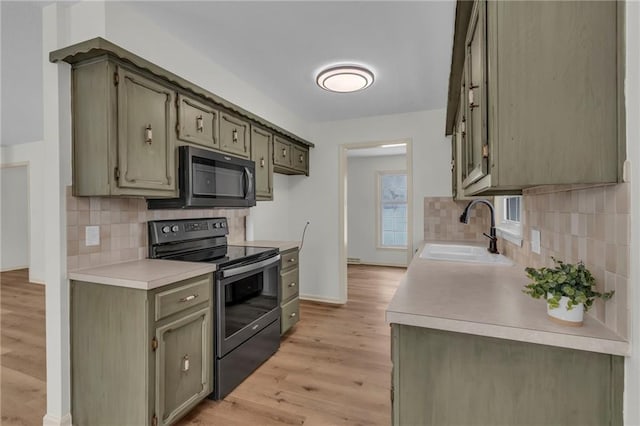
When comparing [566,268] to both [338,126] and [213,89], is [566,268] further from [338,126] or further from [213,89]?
[338,126]

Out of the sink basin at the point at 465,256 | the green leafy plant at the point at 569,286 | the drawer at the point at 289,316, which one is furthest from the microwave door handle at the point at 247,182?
the green leafy plant at the point at 569,286

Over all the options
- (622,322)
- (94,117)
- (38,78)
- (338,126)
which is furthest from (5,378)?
(338,126)

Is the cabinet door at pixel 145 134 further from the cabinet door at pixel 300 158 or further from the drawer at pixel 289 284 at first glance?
the cabinet door at pixel 300 158

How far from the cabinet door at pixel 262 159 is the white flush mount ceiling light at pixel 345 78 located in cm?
74

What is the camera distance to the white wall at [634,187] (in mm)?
789

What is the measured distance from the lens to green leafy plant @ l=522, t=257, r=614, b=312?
89 centimetres

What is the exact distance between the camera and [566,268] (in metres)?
0.97

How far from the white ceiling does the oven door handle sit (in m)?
1.60

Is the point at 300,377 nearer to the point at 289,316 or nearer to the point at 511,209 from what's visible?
the point at 289,316

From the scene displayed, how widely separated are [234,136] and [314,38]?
3.24 ft

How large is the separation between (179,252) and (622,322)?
2.44m

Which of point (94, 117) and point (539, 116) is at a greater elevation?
point (94, 117)

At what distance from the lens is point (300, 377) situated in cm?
231

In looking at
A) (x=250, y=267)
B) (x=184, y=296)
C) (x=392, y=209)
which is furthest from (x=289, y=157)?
(x=392, y=209)
